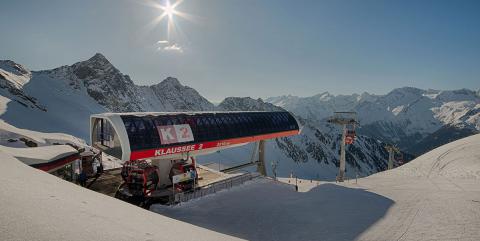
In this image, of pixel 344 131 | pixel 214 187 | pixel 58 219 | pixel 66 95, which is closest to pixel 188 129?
pixel 214 187

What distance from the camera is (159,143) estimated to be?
2498 cm

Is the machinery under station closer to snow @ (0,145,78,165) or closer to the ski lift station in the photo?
the ski lift station

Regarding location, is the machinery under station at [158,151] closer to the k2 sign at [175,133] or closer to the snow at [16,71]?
the k2 sign at [175,133]

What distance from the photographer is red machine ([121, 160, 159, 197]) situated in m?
23.4

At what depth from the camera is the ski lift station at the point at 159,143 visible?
2352 centimetres

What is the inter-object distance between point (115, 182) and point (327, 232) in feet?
58.7

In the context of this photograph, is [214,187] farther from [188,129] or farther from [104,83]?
[104,83]

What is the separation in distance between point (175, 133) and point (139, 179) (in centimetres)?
492

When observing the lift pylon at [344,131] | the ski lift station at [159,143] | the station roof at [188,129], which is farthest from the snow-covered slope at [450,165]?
the ski lift station at [159,143]

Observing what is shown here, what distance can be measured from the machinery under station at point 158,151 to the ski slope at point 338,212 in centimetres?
200

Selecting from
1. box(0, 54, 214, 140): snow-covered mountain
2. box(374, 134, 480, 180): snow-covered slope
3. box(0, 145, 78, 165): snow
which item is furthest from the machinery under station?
box(0, 54, 214, 140): snow-covered mountain

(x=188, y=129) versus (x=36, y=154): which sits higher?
(x=188, y=129)

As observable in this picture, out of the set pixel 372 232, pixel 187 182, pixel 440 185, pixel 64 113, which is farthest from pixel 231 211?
pixel 64 113

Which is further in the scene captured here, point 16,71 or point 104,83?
point 104,83
